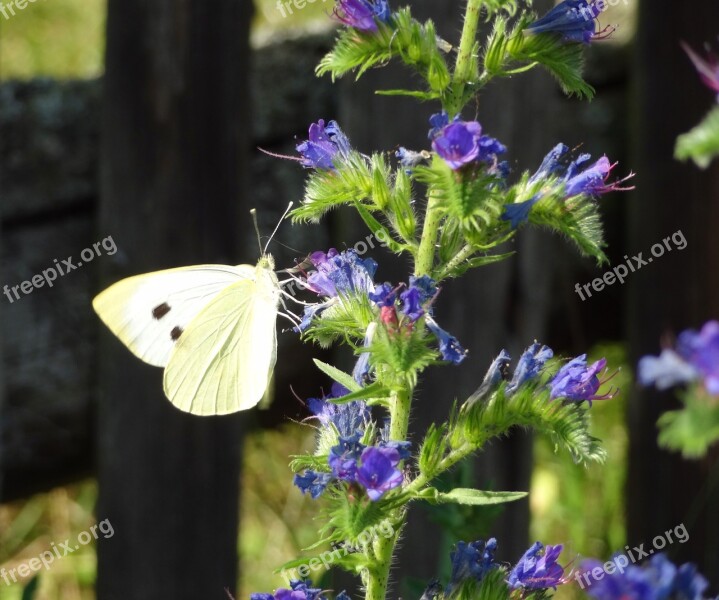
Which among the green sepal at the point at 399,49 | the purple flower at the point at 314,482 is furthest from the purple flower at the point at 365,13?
the purple flower at the point at 314,482

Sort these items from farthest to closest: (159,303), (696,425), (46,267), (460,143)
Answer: (46,267)
(159,303)
(460,143)
(696,425)

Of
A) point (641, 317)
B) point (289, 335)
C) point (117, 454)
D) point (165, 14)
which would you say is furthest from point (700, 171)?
point (117, 454)

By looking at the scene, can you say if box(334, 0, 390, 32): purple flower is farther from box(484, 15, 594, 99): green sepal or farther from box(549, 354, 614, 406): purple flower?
box(549, 354, 614, 406): purple flower

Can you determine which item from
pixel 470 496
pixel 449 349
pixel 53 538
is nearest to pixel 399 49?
pixel 449 349

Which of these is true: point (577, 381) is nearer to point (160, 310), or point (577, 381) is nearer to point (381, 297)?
point (381, 297)

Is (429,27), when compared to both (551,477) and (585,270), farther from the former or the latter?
(551,477)

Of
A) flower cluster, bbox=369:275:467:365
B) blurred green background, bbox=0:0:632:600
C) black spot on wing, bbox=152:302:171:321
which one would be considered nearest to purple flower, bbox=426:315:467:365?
flower cluster, bbox=369:275:467:365

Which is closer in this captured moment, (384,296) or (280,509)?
(384,296)
